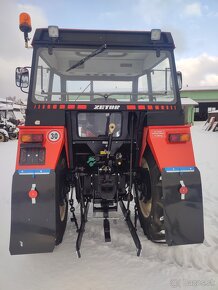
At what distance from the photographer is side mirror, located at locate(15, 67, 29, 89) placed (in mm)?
3125

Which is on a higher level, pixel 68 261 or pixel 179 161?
pixel 179 161

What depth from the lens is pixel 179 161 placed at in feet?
8.81

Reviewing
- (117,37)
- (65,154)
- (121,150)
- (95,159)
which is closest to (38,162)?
(65,154)

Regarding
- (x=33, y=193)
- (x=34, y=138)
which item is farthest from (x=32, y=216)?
(x=34, y=138)

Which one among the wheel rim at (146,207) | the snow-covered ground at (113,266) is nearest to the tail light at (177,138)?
the wheel rim at (146,207)

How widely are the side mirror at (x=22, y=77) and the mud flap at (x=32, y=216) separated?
1.19 m

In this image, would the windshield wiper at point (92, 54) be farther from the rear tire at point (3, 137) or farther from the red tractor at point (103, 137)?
the rear tire at point (3, 137)

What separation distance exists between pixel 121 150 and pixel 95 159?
1.16ft

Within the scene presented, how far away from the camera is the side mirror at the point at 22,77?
3.12 metres

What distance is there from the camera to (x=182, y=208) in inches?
102

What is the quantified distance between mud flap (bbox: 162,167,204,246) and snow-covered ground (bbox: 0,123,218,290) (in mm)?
363

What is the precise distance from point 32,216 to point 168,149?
1.49 meters

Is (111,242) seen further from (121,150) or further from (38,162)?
(38,162)

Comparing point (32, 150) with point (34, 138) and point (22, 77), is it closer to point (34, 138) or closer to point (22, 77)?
point (34, 138)
